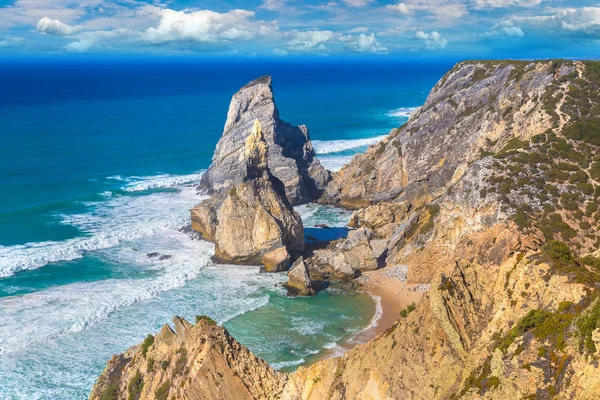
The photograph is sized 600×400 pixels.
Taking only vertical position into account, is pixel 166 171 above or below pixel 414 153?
below

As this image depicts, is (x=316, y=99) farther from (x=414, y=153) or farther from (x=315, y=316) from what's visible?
(x=315, y=316)

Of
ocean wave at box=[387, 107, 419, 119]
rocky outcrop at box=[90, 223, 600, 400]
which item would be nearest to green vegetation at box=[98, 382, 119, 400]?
rocky outcrop at box=[90, 223, 600, 400]

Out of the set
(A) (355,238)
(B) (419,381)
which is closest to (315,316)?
(A) (355,238)

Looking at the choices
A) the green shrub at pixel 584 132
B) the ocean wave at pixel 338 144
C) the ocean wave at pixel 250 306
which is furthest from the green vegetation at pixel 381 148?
the ocean wave at pixel 250 306

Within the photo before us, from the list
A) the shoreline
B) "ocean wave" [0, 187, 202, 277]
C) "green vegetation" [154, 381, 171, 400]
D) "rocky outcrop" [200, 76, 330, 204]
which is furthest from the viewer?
"rocky outcrop" [200, 76, 330, 204]

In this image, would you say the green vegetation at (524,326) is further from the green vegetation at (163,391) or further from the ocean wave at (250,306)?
the ocean wave at (250,306)

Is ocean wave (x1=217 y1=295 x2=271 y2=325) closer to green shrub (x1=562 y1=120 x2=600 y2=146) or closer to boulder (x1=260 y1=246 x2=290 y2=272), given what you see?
boulder (x1=260 y1=246 x2=290 y2=272)

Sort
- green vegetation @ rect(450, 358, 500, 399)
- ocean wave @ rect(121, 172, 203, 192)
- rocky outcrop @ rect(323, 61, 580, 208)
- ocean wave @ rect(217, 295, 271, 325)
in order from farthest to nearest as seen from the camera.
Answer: ocean wave @ rect(121, 172, 203, 192) → rocky outcrop @ rect(323, 61, 580, 208) → ocean wave @ rect(217, 295, 271, 325) → green vegetation @ rect(450, 358, 500, 399)
